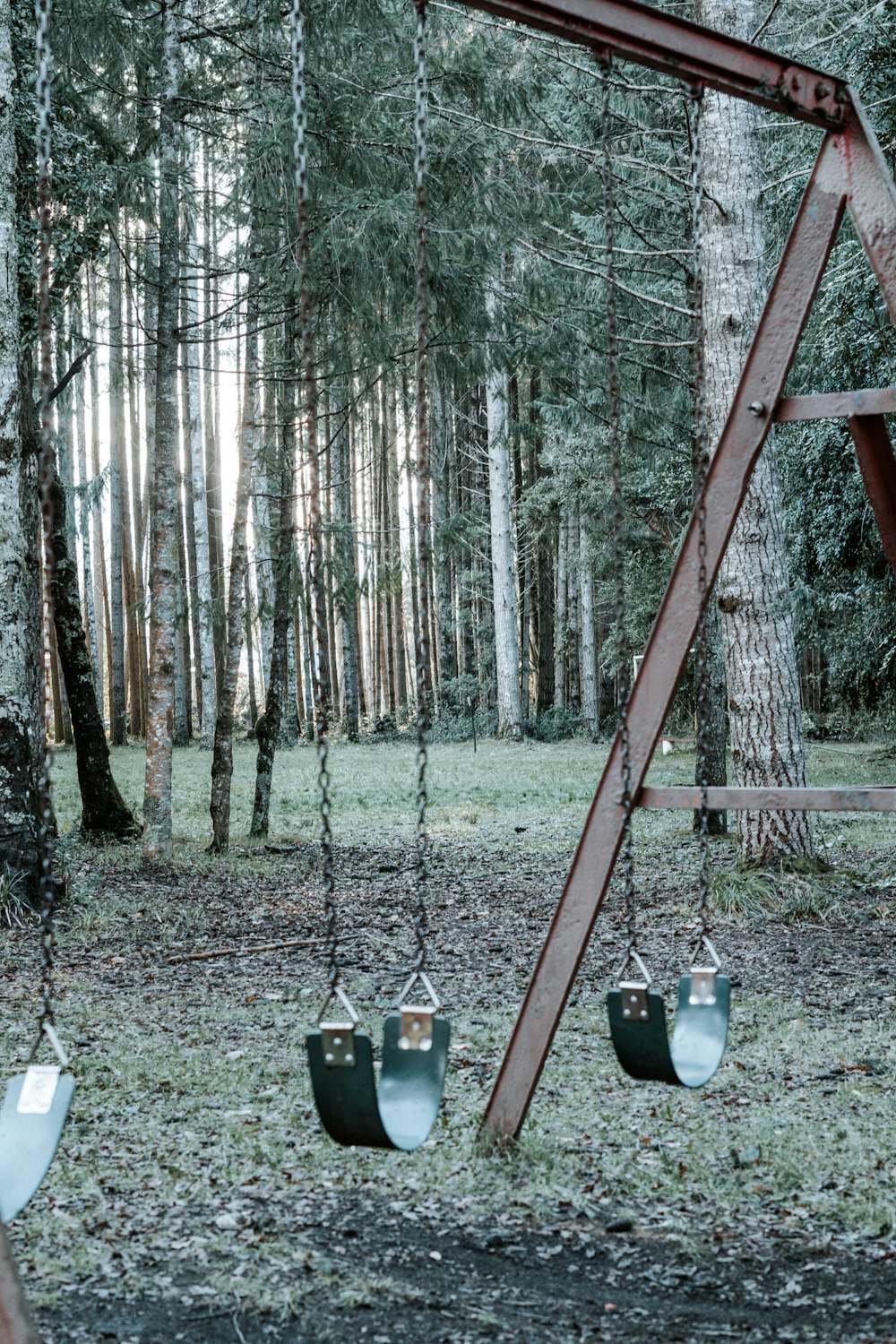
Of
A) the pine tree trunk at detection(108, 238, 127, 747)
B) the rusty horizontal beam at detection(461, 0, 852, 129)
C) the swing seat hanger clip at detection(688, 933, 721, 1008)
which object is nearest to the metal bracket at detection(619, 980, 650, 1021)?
the swing seat hanger clip at detection(688, 933, 721, 1008)

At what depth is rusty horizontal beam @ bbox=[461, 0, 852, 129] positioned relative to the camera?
320 centimetres

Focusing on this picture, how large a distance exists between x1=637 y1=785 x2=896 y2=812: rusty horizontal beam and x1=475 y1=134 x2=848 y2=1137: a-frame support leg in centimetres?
14

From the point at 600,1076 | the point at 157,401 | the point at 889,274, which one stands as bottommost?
the point at 600,1076

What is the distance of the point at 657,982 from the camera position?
6.14 meters

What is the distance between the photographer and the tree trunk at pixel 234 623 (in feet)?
33.6

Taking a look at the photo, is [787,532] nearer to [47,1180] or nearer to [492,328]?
[492,328]

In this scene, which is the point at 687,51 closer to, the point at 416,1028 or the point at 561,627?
the point at 416,1028

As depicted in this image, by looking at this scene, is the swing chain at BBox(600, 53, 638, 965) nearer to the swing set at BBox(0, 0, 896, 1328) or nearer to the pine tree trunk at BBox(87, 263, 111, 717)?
the swing set at BBox(0, 0, 896, 1328)

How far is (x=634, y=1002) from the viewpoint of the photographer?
3314mm

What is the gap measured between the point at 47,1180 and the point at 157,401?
7114 millimetres

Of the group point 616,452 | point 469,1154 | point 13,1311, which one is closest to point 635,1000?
point 469,1154

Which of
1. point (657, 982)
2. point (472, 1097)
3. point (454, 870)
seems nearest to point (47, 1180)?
point (472, 1097)

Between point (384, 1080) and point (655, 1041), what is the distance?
773 mm

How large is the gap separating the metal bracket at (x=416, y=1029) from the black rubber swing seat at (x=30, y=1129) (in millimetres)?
804
